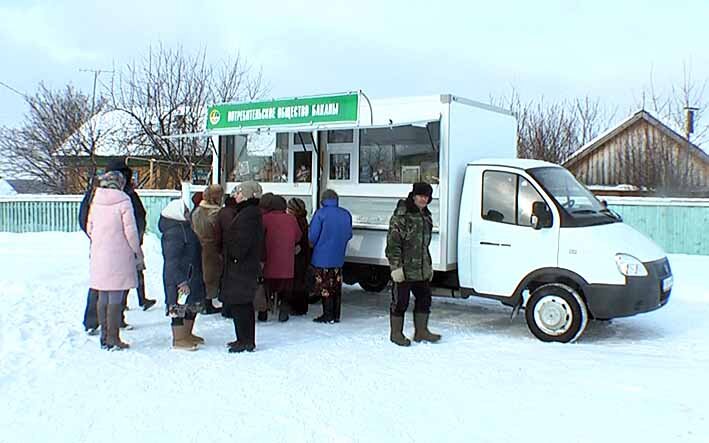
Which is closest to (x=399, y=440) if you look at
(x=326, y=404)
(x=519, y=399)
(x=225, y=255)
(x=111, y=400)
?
(x=326, y=404)

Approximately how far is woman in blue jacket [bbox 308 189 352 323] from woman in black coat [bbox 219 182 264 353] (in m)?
1.66

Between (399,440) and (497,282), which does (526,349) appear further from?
(399,440)

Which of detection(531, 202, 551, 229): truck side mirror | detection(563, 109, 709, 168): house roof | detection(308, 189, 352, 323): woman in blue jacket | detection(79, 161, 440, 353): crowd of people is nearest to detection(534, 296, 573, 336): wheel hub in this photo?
detection(531, 202, 551, 229): truck side mirror

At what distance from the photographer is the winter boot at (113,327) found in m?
6.88

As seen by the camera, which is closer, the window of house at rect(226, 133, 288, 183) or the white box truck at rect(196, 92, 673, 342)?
the white box truck at rect(196, 92, 673, 342)

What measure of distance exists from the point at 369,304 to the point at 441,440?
582 centimetres

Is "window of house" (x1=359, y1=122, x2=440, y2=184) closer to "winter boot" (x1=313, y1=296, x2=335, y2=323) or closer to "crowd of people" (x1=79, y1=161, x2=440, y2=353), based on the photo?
"crowd of people" (x1=79, y1=161, x2=440, y2=353)

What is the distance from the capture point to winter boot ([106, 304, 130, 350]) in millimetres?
6875

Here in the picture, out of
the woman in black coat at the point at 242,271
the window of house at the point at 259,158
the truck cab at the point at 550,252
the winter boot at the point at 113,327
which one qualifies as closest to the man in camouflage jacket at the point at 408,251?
the truck cab at the point at 550,252

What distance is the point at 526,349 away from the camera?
740 centimetres

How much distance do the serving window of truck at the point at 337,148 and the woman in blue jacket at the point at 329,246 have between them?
0.64m

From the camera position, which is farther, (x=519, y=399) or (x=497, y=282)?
(x=497, y=282)

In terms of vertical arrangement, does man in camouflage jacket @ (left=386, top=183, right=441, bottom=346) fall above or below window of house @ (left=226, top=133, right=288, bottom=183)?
below

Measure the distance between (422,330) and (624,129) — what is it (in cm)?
1669
